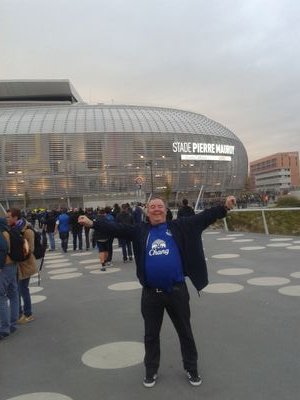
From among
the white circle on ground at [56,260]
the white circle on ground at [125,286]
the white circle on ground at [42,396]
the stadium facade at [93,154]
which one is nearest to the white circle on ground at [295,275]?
the white circle on ground at [125,286]

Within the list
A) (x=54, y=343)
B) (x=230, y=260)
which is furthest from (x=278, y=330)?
(x=230, y=260)

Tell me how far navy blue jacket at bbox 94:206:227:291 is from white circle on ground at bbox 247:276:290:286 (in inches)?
160

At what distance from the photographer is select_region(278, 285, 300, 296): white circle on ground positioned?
6863 millimetres

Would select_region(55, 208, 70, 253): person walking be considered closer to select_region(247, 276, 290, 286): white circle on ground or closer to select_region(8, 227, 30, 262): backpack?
select_region(247, 276, 290, 286): white circle on ground

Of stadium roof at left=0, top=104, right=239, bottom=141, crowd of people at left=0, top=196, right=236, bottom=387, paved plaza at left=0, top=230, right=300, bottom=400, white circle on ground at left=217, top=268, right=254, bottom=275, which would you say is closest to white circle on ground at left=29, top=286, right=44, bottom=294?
paved plaza at left=0, top=230, right=300, bottom=400

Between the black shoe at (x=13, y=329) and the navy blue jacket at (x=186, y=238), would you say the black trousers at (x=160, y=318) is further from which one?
the black shoe at (x=13, y=329)

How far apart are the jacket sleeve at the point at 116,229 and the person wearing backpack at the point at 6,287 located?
1.69m

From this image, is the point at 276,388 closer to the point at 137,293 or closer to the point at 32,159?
the point at 137,293

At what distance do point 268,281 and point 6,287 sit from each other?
15.2ft

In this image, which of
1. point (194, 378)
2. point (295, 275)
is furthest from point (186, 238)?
point (295, 275)

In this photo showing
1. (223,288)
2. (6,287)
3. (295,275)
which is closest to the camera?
(6,287)

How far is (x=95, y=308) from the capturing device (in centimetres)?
683

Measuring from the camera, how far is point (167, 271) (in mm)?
3852

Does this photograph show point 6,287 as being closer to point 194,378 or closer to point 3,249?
point 3,249
